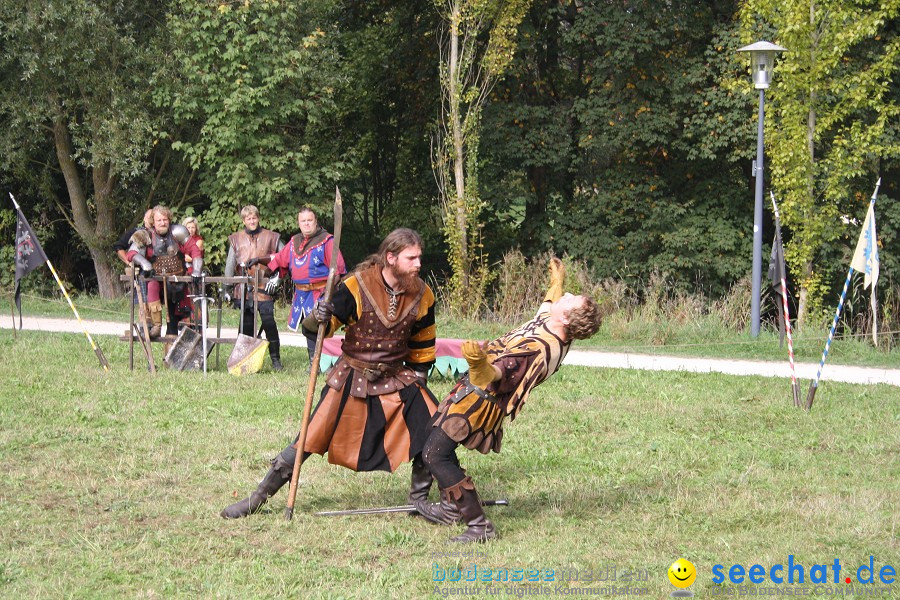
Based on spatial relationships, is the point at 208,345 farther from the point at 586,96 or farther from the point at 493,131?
the point at 586,96

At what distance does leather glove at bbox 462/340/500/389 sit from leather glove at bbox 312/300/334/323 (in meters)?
0.76

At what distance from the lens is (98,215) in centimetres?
2128

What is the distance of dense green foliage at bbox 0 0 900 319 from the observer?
1703 cm

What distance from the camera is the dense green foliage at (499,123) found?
17.0m

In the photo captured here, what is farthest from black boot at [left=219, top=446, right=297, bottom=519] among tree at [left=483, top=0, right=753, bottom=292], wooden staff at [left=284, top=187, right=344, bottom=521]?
tree at [left=483, top=0, right=753, bottom=292]

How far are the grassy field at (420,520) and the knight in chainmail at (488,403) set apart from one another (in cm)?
25

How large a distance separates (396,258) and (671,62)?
16.0 meters

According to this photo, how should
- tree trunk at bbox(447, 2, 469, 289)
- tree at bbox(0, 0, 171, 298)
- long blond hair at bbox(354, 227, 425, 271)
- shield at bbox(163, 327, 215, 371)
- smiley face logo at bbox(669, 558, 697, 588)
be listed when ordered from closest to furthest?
smiley face logo at bbox(669, 558, 697, 588)
long blond hair at bbox(354, 227, 425, 271)
shield at bbox(163, 327, 215, 371)
tree at bbox(0, 0, 171, 298)
tree trunk at bbox(447, 2, 469, 289)

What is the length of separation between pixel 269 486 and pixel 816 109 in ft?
43.1

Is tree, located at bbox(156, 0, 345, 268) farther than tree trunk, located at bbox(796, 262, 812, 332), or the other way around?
tree, located at bbox(156, 0, 345, 268)

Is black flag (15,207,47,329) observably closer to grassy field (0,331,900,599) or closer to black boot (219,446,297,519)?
grassy field (0,331,900,599)

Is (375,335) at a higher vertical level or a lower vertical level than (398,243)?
lower

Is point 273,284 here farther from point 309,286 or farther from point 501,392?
point 501,392

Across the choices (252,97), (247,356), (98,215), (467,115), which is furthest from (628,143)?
(247,356)
